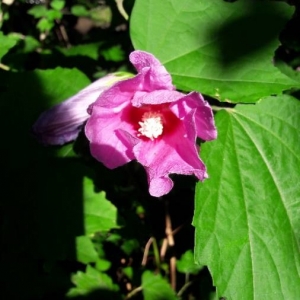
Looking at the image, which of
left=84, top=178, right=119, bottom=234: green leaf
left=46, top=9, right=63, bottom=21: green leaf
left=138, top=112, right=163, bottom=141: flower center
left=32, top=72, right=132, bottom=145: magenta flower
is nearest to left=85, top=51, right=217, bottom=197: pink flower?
left=138, top=112, right=163, bottom=141: flower center

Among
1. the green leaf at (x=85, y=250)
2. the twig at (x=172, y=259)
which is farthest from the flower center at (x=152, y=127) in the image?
the twig at (x=172, y=259)

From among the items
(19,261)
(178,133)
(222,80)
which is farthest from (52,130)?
(19,261)

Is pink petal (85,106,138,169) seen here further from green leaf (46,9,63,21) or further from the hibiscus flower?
green leaf (46,9,63,21)

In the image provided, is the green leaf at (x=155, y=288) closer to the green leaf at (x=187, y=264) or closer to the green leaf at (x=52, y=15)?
the green leaf at (x=187, y=264)

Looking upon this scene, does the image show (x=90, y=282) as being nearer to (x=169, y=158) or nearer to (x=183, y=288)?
(x=183, y=288)

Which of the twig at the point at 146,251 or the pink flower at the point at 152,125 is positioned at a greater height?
the pink flower at the point at 152,125

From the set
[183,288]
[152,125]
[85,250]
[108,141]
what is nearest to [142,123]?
[152,125]
